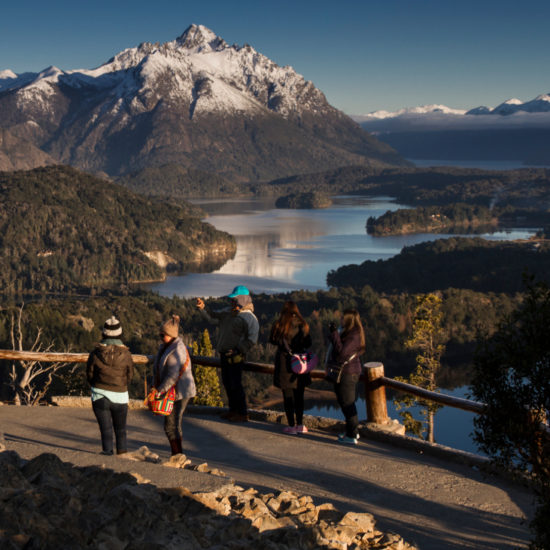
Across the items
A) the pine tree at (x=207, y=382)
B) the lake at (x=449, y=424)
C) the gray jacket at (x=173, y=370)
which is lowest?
the lake at (x=449, y=424)

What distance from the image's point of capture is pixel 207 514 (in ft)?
26.0

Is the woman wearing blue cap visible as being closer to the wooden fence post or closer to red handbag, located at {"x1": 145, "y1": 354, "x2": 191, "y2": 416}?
red handbag, located at {"x1": 145, "y1": 354, "x2": 191, "y2": 416}

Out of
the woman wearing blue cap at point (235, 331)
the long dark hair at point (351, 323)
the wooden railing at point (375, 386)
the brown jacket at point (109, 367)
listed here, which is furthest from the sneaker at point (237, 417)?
the brown jacket at point (109, 367)

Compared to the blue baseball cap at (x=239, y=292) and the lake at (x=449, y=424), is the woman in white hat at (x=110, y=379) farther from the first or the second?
the lake at (x=449, y=424)

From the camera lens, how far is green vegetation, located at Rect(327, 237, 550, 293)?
161 metres

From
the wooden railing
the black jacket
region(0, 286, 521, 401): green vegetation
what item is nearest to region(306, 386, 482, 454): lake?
region(0, 286, 521, 401): green vegetation

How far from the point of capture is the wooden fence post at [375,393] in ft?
41.3

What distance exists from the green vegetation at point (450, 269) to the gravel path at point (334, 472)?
14660 centimetres

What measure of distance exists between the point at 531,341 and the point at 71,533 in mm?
4460

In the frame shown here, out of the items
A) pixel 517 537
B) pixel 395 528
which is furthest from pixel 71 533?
pixel 517 537

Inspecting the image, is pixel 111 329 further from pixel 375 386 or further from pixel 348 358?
pixel 375 386

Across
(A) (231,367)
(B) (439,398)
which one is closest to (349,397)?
(B) (439,398)

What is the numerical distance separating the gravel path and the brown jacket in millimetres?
990

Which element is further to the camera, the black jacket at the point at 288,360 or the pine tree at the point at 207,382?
the pine tree at the point at 207,382
